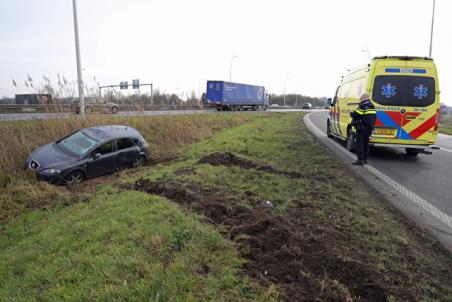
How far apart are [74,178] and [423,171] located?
9055 millimetres

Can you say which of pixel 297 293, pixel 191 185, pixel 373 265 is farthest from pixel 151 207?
pixel 373 265

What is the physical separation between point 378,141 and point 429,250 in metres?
5.78

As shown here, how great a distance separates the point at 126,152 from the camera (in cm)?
971

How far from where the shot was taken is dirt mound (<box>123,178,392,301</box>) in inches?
109

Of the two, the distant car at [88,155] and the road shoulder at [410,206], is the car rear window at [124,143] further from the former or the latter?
the road shoulder at [410,206]

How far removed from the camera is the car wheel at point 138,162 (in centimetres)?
1015

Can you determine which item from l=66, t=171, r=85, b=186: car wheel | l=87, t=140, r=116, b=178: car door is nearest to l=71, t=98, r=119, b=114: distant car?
l=87, t=140, r=116, b=178: car door

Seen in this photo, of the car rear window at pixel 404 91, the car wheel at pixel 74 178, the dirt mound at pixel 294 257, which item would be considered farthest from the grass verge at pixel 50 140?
the car rear window at pixel 404 91

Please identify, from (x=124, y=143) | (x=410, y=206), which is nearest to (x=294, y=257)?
(x=410, y=206)

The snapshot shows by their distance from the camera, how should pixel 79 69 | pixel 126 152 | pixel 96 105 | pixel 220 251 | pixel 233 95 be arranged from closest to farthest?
1. pixel 220 251
2. pixel 126 152
3. pixel 79 69
4. pixel 96 105
5. pixel 233 95

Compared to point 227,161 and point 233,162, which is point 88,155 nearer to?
point 227,161

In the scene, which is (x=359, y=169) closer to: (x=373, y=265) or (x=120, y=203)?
(x=373, y=265)

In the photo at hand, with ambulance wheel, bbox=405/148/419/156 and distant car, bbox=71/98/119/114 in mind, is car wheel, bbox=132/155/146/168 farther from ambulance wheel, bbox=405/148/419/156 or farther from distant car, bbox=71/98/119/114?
ambulance wheel, bbox=405/148/419/156

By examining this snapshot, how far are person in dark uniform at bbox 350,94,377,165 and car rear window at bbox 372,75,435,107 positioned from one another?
2.50 ft
